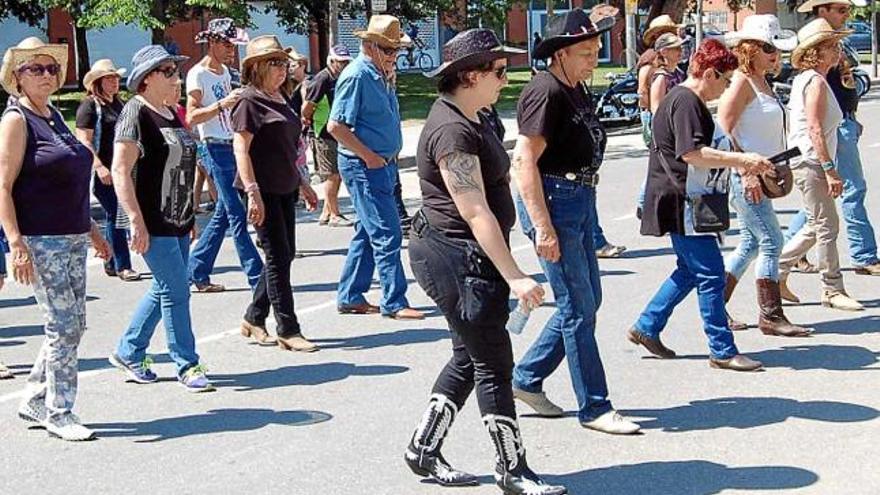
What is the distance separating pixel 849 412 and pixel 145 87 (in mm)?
3717

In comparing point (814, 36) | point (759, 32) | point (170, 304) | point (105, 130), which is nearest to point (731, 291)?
point (759, 32)

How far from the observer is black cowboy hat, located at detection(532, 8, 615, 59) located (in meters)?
5.82

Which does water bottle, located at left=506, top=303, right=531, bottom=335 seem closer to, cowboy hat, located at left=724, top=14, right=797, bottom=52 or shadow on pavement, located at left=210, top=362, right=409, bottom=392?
shadow on pavement, located at left=210, top=362, right=409, bottom=392

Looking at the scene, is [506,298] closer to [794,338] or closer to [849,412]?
[849,412]

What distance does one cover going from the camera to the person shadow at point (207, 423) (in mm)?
6254

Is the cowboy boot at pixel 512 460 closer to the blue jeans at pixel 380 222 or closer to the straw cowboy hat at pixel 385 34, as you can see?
the blue jeans at pixel 380 222

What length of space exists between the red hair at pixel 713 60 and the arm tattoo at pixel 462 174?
7.15 ft

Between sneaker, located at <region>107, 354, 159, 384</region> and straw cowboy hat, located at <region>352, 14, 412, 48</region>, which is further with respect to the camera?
straw cowboy hat, located at <region>352, 14, 412, 48</region>

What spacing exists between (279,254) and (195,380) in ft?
3.40

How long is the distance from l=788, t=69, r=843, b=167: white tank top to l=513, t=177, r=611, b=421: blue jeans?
2832mm

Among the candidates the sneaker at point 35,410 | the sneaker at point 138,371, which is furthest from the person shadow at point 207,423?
the sneaker at point 138,371

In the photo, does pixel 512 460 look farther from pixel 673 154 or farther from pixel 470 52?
pixel 673 154

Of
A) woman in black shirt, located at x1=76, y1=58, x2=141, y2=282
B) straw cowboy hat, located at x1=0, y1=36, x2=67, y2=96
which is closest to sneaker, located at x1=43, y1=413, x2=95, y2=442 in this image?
straw cowboy hat, located at x1=0, y1=36, x2=67, y2=96

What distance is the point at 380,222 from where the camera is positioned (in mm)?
8578
